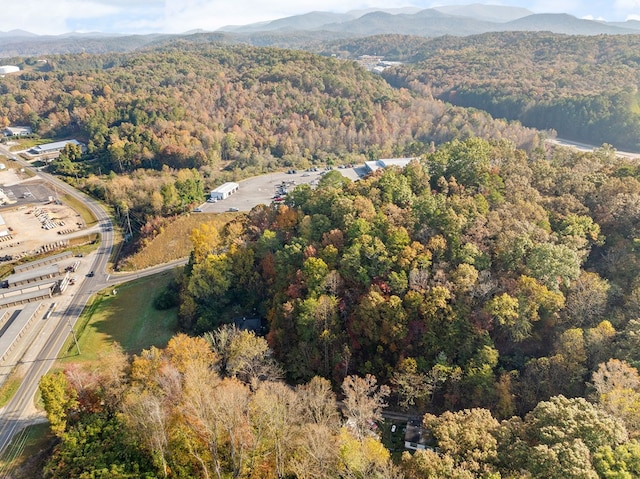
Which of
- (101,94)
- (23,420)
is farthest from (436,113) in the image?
(23,420)

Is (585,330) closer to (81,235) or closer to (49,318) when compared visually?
(49,318)

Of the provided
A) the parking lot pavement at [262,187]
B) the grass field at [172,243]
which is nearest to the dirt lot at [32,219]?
the grass field at [172,243]

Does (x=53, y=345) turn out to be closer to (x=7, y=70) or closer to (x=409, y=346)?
(x=409, y=346)

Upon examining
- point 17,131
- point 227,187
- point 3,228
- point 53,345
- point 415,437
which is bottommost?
point 53,345

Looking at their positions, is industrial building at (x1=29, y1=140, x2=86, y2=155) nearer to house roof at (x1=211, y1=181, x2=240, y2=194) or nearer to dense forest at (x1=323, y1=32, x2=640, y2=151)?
house roof at (x1=211, y1=181, x2=240, y2=194)

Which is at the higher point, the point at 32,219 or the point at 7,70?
the point at 7,70

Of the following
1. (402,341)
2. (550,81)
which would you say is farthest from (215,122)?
(550,81)
